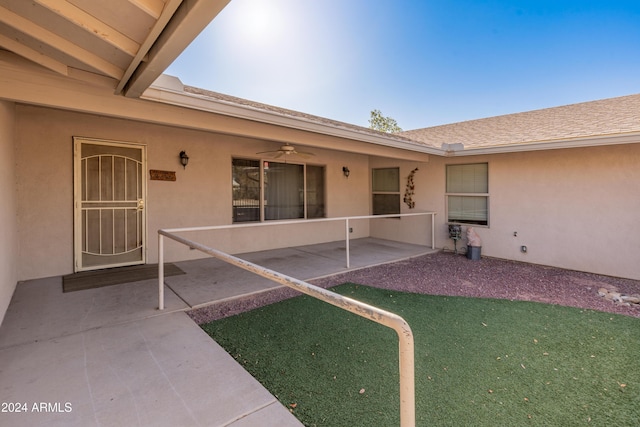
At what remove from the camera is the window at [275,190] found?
23.6ft

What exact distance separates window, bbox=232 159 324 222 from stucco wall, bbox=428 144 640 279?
432 centimetres

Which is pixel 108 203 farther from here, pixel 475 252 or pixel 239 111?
pixel 475 252

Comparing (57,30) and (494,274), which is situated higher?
(57,30)

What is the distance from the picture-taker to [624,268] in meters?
5.57

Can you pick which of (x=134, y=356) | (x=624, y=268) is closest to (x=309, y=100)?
(x=624, y=268)

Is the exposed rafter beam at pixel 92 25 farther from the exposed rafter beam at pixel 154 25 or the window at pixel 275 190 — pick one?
the window at pixel 275 190

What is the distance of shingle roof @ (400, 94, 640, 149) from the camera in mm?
5719

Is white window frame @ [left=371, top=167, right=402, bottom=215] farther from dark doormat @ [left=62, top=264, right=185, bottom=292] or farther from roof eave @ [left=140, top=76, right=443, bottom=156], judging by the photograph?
dark doormat @ [left=62, top=264, right=185, bottom=292]

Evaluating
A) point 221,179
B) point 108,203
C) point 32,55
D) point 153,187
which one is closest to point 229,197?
point 221,179

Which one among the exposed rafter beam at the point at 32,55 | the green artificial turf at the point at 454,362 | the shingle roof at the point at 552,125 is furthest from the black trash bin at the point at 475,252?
the exposed rafter beam at the point at 32,55

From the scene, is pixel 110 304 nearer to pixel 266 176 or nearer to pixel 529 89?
pixel 266 176

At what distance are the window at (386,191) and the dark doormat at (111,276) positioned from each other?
6217 millimetres

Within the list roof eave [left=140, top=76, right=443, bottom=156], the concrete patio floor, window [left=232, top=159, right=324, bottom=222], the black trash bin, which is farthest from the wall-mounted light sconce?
the black trash bin

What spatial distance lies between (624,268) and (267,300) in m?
6.48
